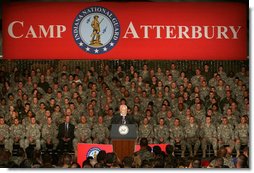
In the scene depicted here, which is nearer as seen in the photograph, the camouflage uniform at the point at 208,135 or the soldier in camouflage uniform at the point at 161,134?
the camouflage uniform at the point at 208,135

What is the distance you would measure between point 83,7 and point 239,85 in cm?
371

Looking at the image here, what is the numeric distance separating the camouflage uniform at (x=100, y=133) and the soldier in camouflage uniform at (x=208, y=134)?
1.88 meters

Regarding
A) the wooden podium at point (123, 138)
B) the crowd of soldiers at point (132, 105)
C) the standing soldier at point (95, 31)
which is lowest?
the wooden podium at point (123, 138)

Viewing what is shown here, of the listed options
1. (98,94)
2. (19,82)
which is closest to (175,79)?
(98,94)

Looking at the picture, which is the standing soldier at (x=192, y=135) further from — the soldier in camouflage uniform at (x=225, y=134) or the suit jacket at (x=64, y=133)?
the suit jacket at (x=64, y=133)

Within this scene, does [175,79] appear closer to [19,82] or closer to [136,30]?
[136,30]

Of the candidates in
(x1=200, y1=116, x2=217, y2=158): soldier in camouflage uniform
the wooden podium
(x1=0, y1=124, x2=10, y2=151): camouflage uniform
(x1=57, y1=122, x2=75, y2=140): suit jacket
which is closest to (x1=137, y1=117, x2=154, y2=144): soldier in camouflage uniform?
(x1=200, y1=116, x2=217, y2=158): soldier in camouflage uniform

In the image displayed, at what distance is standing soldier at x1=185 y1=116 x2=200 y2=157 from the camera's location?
1102 cm

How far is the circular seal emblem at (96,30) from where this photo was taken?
39.5 feet

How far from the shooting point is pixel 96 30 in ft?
39.7

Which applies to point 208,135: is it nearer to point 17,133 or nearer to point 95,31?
point 95,31

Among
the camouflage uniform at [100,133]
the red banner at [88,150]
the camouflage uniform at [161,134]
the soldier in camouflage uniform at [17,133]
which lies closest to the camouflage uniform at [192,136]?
the camouflage uniform at [161,134]

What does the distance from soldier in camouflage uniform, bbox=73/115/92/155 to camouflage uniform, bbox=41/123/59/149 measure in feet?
1.29

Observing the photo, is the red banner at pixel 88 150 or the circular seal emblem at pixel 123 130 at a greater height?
the circular seal emblem at pixel 123 130
